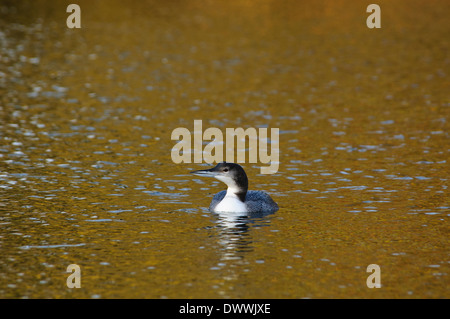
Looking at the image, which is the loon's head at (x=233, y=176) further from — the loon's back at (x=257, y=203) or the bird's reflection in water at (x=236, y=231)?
the bird's reflection in water at (x=236, y=231)

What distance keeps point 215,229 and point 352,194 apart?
17.1ft

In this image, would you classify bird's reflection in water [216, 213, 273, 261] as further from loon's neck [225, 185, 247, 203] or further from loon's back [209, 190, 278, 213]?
loon's neck [225, 185, 247, 203]

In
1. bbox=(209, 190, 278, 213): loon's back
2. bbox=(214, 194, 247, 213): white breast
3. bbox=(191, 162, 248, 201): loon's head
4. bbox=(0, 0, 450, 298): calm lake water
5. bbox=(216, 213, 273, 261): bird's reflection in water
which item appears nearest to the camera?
bbox=(0, 0, 450, 298): calm lake water

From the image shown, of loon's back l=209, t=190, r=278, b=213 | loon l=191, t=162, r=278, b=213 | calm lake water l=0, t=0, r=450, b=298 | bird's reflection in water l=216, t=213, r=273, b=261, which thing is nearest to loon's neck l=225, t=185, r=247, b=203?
loon l=191, t=162, r=278, b=213

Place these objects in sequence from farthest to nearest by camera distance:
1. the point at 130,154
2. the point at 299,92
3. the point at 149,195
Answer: the point at 299,92 → the point at 130,154 → the point at 149,195

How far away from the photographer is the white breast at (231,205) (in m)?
20.9

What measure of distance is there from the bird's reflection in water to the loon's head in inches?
23.9

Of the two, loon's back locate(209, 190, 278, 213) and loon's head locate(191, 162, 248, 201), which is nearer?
loon's head locate(191, 162, 248, 201)

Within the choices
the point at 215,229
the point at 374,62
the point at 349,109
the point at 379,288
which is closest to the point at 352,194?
the point at 215,229

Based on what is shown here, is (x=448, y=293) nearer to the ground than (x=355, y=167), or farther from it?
nearer to the ground

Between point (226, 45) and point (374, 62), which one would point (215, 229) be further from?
point (226, 45)

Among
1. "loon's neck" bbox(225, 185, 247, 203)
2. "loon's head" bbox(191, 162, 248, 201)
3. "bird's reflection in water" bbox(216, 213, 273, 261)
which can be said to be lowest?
"bird's reflection in water" bbox(216, 213, 273, 261)

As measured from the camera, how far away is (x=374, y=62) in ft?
162

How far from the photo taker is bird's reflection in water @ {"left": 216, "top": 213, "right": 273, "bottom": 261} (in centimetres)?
1783
